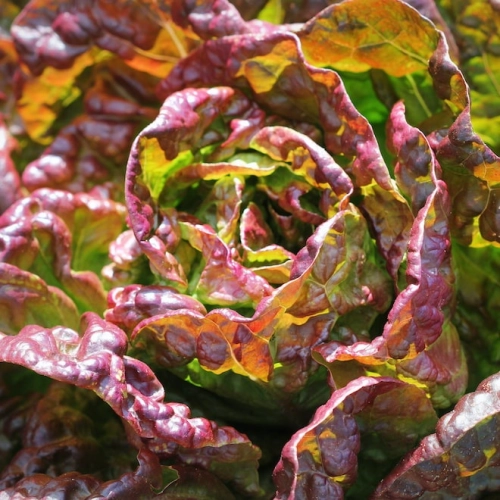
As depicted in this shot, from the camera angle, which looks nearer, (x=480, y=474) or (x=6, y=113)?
(x=480, y=474)

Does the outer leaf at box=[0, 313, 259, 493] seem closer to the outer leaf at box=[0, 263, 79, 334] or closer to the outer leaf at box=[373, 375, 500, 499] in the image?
the outer leaf at box=[0, 263, 79, 334]

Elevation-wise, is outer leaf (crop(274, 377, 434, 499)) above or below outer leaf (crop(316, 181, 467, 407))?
below

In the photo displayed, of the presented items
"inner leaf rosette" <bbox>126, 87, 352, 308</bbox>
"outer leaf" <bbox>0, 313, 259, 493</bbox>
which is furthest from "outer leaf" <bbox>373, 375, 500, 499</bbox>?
"inner leaf rosette" <bbox>126, 87, 352, 308</bbox>

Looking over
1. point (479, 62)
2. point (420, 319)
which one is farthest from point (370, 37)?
point (420, 319)

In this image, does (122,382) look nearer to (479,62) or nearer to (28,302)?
→ (28,302)

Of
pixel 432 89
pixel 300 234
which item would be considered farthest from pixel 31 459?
pixel 432 89

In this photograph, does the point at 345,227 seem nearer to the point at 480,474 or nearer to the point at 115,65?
the point at 480,474

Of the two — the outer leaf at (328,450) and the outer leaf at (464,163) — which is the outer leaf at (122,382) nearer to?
the outer leaf at (328,450)

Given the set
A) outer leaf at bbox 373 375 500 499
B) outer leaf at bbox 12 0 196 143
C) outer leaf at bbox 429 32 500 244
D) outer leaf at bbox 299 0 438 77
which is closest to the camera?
outer leaf at bbox 373 375 500 499
